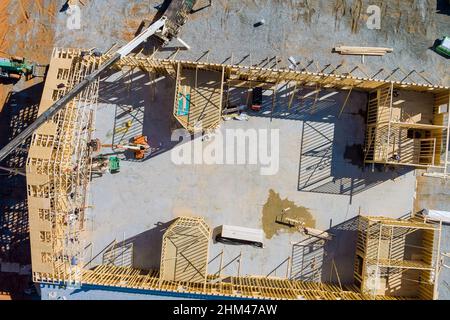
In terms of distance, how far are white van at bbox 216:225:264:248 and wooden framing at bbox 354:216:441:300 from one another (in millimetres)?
5992

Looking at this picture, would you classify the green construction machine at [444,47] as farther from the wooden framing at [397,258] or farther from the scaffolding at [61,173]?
the scaffolding at [61,173]

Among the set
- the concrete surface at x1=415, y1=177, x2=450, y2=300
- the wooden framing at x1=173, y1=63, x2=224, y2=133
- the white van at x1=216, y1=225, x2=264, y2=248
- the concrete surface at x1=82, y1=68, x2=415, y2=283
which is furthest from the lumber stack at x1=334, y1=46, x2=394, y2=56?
the white van at x1=216, y1=225, x2=264, y2=248

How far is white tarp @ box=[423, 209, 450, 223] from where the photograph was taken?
79.4ft

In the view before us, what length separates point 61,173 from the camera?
20.0m

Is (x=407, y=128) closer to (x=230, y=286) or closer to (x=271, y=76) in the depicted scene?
(x=271, y=76)

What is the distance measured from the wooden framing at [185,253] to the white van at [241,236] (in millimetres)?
1614

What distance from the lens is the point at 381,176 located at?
81.5ft

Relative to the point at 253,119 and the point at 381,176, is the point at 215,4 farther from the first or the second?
the point at 381,176

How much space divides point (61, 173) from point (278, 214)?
12.3 m

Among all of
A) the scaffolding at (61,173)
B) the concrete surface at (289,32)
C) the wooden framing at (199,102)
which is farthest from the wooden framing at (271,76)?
the scaffolding at (61,173)
